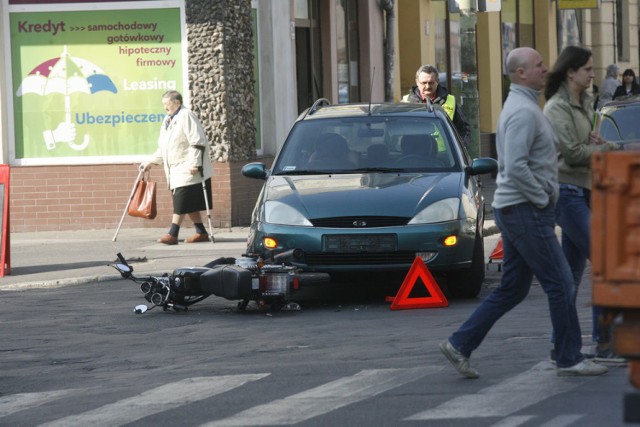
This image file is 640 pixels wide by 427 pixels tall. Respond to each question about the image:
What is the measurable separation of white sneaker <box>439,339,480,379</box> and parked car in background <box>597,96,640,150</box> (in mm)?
8486

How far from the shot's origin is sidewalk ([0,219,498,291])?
14703 mm

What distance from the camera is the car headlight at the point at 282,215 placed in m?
12.0

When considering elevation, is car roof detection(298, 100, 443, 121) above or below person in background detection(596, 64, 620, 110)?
below

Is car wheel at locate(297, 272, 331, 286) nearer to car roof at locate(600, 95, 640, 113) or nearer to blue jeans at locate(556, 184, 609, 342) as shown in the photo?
blue jeans at locate(556, 184, 609, 342)

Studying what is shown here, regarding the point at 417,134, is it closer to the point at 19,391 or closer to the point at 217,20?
the point at 19,391

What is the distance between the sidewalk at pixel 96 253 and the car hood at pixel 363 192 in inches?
105

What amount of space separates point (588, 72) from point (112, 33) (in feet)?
38.6

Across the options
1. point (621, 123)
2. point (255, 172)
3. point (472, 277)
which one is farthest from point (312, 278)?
point (621, 123)

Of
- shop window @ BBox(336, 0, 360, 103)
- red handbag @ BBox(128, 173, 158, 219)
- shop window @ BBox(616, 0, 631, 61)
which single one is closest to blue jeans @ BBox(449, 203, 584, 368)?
red handbag @ BBox(128, 173, 158, 219)

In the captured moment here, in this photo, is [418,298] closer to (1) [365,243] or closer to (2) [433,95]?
(1) [365,243]

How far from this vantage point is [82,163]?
64.6 ft

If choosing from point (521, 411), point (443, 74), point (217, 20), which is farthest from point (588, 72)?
point (443, 74)

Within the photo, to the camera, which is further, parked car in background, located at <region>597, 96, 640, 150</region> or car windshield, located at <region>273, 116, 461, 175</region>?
parked car in background, located at <region>597, 96, 640, 150</region>

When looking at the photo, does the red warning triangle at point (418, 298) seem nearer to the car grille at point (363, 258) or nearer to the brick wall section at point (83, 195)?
the car grille at point (363, 258)
